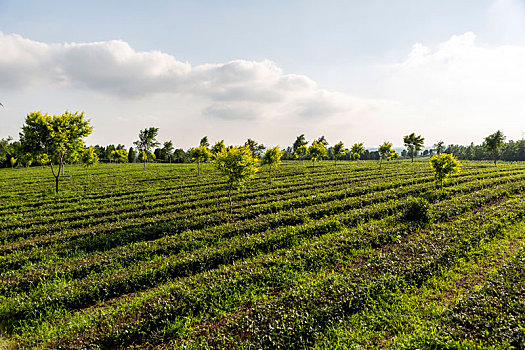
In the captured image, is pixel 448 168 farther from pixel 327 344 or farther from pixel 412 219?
pixel 327 344

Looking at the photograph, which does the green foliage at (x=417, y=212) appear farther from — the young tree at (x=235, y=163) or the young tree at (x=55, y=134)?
the young tree at (x=55, y=134)

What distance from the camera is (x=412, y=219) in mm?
14953

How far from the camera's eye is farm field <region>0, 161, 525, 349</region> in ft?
21.2

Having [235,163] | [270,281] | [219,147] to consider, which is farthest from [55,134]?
[219,147]

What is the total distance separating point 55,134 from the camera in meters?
25.5

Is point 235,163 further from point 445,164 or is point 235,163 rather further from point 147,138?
point 147,138

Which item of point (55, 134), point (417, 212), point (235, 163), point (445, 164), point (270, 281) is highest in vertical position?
point (55, 134)

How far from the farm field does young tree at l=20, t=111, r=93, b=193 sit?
12363 millimetres

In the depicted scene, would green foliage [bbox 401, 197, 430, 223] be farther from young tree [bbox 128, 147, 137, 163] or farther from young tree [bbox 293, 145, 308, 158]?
young tree [bbox 128, 147, 137, 163]

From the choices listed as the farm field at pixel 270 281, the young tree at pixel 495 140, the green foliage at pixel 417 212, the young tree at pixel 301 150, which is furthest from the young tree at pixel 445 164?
the young tree at pixel 495 140

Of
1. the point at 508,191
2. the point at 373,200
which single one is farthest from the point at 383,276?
the point at 508,191

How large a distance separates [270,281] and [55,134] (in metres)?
30.8

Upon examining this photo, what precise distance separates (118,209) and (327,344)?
21161 mm

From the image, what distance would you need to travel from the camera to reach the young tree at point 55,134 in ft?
81.3
